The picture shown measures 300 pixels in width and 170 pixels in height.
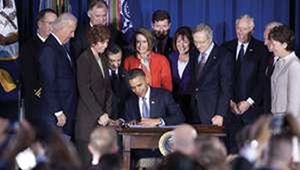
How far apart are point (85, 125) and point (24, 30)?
189 cm

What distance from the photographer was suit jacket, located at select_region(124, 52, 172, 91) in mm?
8414

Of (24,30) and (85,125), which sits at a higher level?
(24,30)

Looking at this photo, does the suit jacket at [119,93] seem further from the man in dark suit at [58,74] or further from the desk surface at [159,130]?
the desk surface at [159,130]

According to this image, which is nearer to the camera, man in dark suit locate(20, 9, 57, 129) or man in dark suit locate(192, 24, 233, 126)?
man in dark suit locate(20, 9, 57, 129)

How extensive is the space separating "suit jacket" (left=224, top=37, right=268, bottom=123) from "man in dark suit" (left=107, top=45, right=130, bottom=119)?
985mm

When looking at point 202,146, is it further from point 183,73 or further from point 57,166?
point 183,73

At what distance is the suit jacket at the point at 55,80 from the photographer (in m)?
7.89

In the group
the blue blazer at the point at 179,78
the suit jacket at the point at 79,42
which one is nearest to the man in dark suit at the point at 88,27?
the suit jacket at the point at 79,42

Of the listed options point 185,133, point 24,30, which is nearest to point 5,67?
point 24,30

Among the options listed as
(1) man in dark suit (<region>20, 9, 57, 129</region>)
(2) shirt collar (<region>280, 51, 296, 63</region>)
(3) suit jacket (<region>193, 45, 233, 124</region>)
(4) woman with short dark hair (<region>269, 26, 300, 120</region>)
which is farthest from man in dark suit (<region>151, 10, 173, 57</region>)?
(2) shirt collar (<region>280, 51, 296, 63</region>)

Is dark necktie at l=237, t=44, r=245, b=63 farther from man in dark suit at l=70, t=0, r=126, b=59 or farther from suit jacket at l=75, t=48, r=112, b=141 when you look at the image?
suit jacket at l=75, t=48, r=112, b=141

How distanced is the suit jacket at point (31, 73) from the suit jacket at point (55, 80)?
13 centimetres

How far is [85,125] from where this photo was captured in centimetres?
814

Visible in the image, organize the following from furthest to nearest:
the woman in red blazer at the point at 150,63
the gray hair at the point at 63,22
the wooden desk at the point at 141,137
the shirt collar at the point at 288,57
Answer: the woman in red blazer at the point at 150,63, the gray hair at the point at 63,22, the shirt collar at the point at 288,57, the wooden desk at the point at 141,137
